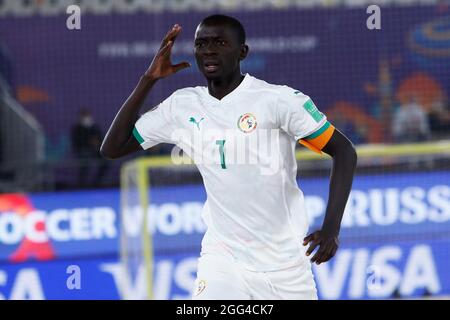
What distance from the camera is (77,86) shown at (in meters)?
14.3

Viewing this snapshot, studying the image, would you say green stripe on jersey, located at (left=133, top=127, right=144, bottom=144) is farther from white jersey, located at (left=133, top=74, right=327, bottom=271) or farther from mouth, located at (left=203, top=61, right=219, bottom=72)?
mouth, located at (left=203, top=61, right=219, bottom=72)

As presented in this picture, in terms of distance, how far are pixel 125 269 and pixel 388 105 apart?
570cm

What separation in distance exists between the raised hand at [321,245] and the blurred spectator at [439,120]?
339 inches

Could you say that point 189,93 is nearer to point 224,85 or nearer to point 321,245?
point 224,85

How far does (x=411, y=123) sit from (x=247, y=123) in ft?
27.9

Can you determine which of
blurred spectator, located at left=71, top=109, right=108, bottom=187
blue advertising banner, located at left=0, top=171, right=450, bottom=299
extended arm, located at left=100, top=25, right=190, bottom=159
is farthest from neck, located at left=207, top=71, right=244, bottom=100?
blurred spectator, located at left=71, top=109, right=108, bottom=187

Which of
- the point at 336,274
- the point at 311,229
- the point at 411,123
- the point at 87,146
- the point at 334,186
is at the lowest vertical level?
the point at 336,274

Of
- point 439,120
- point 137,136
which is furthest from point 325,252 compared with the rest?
point 439,120

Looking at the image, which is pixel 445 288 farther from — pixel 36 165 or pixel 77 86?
pixel 77 86

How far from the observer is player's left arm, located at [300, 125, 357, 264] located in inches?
185

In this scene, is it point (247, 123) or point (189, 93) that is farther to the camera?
point (189, 93)

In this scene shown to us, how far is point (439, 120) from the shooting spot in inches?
524

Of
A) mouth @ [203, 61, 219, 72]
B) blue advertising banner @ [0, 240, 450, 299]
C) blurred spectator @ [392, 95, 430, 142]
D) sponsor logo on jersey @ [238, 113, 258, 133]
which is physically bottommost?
blue advertising banner @ [0, 240, 450, 299]
